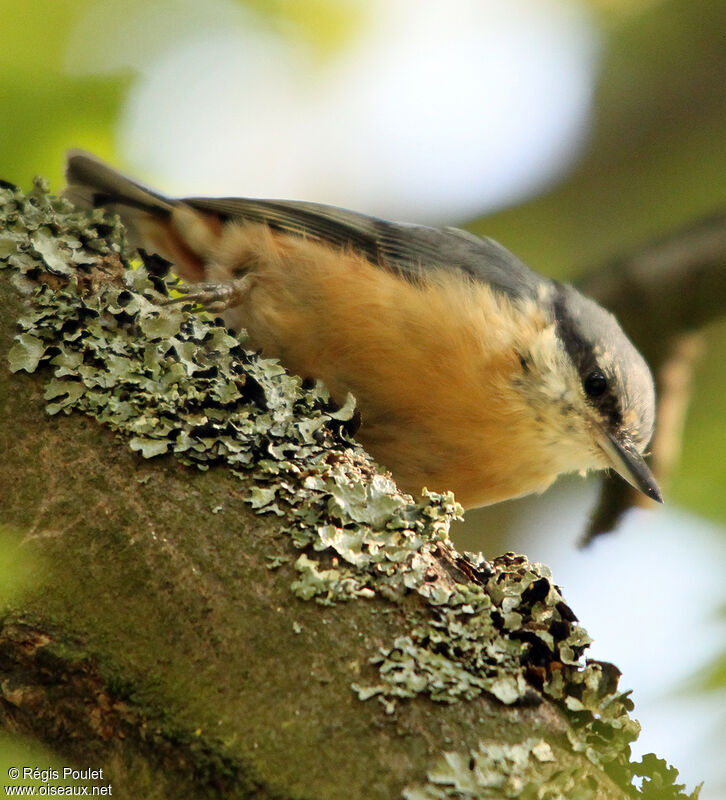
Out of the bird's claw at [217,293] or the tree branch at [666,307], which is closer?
the bird's claw at [217,293]

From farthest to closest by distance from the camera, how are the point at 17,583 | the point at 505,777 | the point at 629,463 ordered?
1. the point at 629,463
2. the point at 17,583
3. the point at 505,777

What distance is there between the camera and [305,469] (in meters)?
1.67

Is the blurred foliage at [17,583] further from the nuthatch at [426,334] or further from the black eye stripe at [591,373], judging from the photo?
the black eye stripe at [591,373]

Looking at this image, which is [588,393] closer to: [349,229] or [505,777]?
[349,229]

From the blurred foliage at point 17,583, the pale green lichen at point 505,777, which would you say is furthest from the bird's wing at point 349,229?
the pale green lichen at point 505,777

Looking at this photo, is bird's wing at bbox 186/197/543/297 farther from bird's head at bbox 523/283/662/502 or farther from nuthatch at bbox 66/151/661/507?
bird's head at bbox 523/283/662/502

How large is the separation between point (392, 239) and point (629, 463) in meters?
1.03

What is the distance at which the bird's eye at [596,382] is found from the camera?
8.88ft

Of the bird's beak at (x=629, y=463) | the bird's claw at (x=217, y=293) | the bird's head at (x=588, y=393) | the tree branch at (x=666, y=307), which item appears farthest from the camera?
the tree branch at (x=666, y=307)

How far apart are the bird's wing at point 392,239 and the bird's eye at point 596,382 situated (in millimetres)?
332

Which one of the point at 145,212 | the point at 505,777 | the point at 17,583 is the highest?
the point at 145,212

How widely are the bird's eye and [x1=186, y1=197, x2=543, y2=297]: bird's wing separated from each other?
0.33 m

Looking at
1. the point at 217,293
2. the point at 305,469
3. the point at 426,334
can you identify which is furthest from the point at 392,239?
the point at 305,469

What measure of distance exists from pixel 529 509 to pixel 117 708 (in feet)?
8.69
